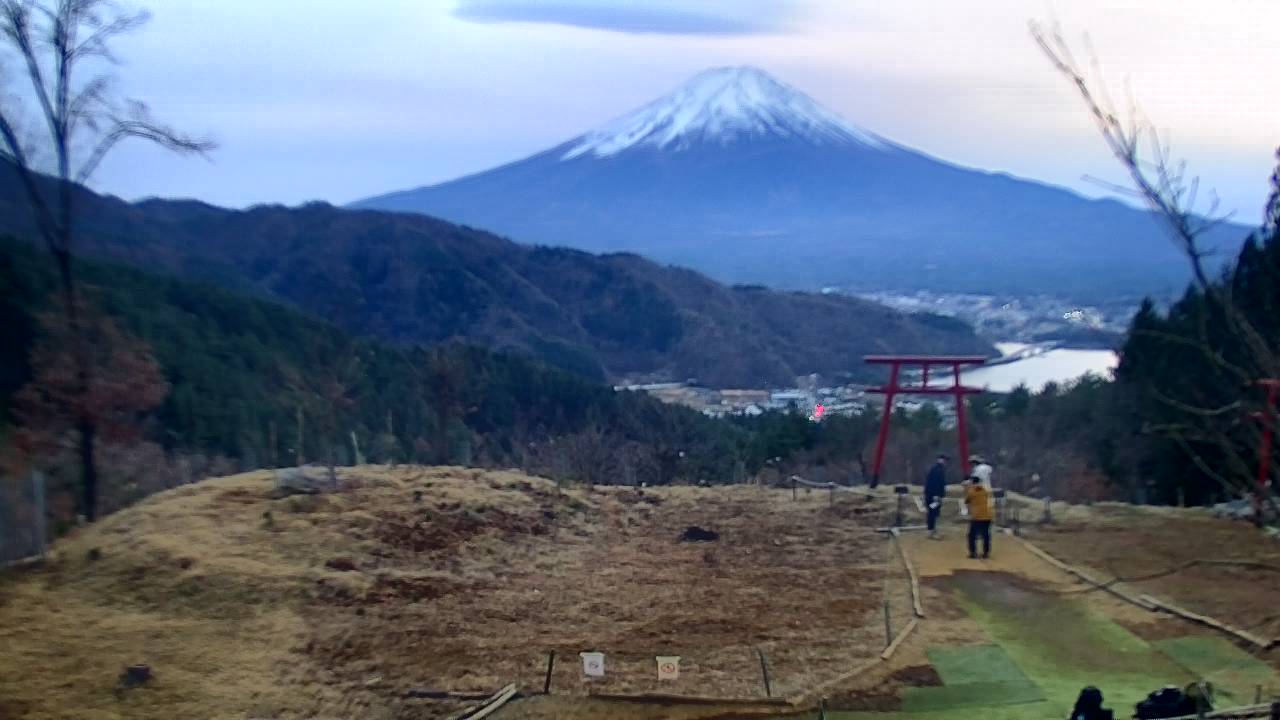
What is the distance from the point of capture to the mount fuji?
4016 inches

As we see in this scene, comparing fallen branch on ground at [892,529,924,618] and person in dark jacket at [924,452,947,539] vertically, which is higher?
person in dark jacket at [924,452,947,539]

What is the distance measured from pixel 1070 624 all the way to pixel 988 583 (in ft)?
3.46

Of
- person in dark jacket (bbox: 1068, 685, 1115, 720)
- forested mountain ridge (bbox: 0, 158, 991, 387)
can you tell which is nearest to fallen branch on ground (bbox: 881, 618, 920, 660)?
person in dark jacket (bbox: 1068, 685, 1115, 720)

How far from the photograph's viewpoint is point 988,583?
30.0ft

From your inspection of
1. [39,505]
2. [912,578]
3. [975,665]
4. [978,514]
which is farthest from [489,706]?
[978,514]

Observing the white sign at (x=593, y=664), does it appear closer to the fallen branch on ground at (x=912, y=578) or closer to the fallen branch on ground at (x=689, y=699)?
the fallen branch on ground at (x=689, y=699)

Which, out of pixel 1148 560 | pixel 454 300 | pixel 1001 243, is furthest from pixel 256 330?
pixel 1001 243

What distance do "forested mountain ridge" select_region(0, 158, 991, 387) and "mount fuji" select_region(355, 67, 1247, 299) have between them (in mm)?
39135

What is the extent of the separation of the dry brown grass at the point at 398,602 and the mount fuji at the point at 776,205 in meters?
81.1

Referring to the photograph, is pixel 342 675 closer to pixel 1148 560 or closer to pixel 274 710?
pixel 274 710

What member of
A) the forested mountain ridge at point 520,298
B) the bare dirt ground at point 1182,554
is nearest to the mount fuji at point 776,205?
the forested mountain ridge at point 520,298

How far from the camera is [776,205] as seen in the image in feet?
424

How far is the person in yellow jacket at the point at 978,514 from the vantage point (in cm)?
965

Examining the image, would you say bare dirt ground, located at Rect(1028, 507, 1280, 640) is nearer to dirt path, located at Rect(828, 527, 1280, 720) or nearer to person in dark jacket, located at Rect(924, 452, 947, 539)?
dirt path, located at Rect(828, 527, 1280, 720)
